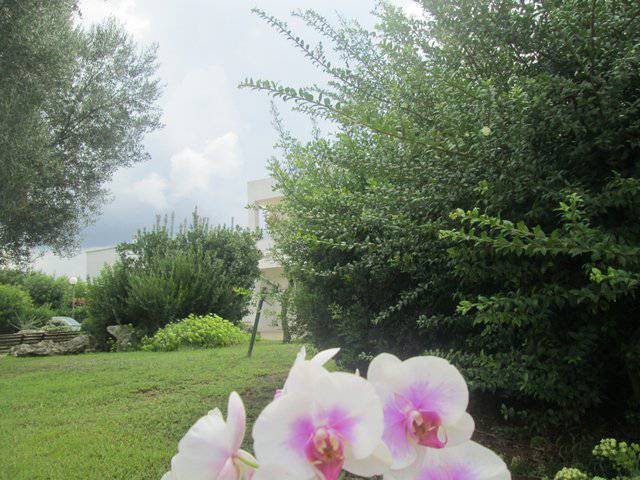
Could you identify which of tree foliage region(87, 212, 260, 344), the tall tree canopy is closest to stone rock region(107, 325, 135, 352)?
tree foliage region(87, 212, 260, 344)

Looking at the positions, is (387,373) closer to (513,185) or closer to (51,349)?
(513,185)

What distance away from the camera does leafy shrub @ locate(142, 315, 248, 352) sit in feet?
38.7

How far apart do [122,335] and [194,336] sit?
285cm

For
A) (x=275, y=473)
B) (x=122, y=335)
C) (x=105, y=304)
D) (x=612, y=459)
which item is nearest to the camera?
(x=275, y=473)

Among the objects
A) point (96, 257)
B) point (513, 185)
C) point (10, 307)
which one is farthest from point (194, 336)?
point (96, 257)

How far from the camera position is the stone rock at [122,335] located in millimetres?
13044

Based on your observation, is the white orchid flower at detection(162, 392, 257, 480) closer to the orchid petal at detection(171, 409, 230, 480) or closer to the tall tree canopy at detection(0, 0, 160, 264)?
the orchid petal at detection(171, 409, 230, 480)

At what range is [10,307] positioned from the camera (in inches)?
829

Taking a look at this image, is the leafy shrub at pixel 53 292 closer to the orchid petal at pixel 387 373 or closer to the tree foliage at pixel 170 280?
the tree foliage at pixel 170 280

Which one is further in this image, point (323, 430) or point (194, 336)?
point (194, 336)

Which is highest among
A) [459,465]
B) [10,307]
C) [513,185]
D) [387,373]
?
[513,185]

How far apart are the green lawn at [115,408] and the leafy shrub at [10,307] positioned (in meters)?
14.3

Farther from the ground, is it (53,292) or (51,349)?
(53,292)

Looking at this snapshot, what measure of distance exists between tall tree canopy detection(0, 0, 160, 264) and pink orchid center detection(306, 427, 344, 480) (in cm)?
1007
